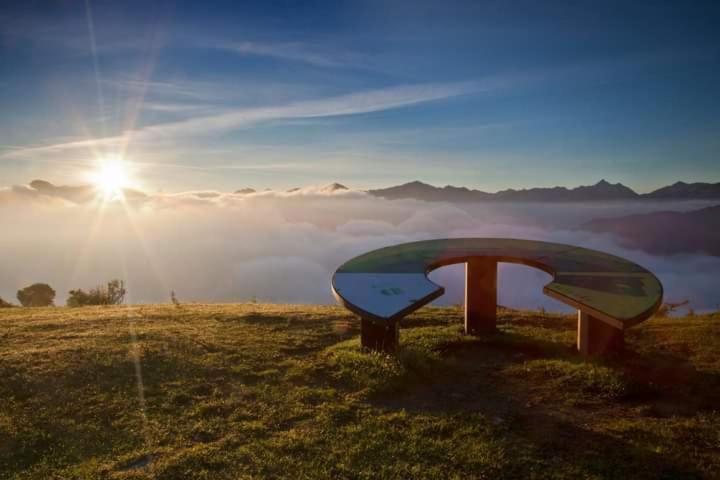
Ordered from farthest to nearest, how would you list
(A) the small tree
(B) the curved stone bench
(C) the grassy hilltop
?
(A) the small tree < (B) the curved stone bench < (C) the grassy hilltop

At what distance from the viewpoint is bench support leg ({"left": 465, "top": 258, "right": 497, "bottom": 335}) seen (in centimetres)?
1224

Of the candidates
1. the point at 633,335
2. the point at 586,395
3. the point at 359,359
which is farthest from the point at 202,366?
the point at 633,335

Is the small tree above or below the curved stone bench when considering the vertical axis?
below

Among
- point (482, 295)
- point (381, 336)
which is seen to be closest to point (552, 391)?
point (381, 336)

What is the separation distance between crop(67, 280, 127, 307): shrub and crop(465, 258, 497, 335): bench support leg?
794 inches

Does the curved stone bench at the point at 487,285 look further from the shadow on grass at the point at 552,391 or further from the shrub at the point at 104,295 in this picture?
the shrub at the point at 104,295

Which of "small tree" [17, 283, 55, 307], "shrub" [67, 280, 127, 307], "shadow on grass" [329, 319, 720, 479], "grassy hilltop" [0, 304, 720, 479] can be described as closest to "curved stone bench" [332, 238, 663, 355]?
"grassy hilltop" [0, 304, 720, 479]

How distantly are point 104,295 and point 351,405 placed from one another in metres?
22.7

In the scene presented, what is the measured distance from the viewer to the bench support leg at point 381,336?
32.2ft

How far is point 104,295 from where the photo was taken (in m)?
26.3

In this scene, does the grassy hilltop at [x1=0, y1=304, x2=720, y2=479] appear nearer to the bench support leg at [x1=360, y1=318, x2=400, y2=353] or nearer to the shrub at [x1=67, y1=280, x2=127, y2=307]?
the bench support leg at [x1=360, y1=318, x2=400, y2=353]

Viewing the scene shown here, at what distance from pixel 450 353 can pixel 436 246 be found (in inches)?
137

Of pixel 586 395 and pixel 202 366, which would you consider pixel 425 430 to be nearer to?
pixel 586 395

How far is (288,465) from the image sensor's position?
608cm
